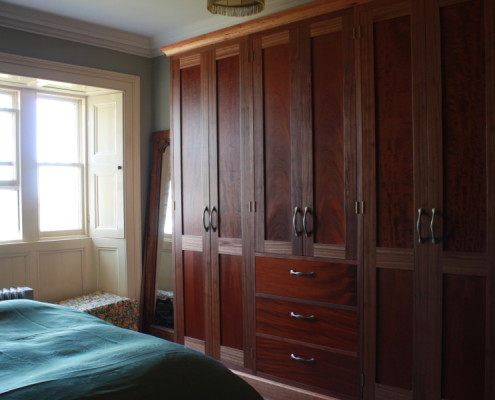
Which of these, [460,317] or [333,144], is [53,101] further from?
[460,317]

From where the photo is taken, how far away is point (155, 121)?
438 cm

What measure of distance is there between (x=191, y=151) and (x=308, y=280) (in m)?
1.30

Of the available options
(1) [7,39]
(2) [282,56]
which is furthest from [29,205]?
(2) [282,56]

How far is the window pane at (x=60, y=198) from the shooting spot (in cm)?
412

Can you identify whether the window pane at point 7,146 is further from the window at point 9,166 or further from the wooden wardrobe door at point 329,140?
the wooden wardrobe door at point 329,140

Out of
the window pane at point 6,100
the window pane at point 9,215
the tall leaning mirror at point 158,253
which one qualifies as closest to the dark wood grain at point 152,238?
the tall leaning mirror at point 158,253

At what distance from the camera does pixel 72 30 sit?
149 inches

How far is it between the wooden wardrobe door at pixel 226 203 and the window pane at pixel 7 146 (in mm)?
1765

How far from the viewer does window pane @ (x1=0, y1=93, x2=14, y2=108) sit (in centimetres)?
382

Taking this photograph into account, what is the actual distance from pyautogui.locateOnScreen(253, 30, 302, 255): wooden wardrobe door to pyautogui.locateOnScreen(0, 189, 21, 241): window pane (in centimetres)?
215

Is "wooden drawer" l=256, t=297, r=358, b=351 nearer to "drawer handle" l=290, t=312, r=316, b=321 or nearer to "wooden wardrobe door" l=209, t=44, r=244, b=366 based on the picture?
"drawer handle" l=290, t=312, r=316, b=321

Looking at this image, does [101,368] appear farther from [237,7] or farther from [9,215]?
[9,215]

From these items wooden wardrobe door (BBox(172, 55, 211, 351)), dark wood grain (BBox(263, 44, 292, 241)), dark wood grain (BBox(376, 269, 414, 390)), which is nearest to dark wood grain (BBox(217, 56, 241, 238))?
wooden wardrobe door (BBox(172, 55, 211, 351))

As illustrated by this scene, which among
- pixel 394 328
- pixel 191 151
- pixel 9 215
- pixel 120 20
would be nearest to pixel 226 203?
pixel 191 151
